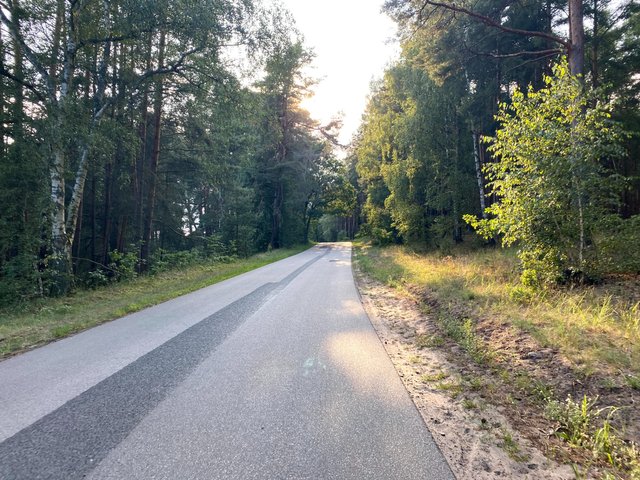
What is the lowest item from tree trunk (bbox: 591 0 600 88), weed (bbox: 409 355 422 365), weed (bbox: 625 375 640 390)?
weed (bbox: 409 355 422 365)

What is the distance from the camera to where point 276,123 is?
18812mm

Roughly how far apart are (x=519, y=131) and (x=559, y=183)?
4.10 feet

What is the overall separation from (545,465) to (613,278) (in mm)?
5685

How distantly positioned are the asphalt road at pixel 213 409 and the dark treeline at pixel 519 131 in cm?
438

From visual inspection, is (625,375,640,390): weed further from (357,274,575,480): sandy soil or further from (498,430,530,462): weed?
(498,430,530,462): weed

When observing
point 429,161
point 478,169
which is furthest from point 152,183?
point 478,169

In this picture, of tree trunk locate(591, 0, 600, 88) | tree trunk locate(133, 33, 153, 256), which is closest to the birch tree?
tree trunk locate(133, 33, 153, 256)

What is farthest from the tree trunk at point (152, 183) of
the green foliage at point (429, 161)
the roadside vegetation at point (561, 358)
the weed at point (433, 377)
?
the weed at point (433, 377)

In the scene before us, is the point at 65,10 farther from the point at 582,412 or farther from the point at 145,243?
the point at 582,412

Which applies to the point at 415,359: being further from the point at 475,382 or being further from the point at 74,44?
the point at 74,44

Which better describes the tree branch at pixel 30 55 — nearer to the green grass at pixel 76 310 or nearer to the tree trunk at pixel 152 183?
the tree trunk at pixel 152 183

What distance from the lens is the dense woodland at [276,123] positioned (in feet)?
20.4

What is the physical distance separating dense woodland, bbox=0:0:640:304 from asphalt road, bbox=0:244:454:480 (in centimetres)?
477

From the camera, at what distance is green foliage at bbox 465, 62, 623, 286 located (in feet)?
19.4
